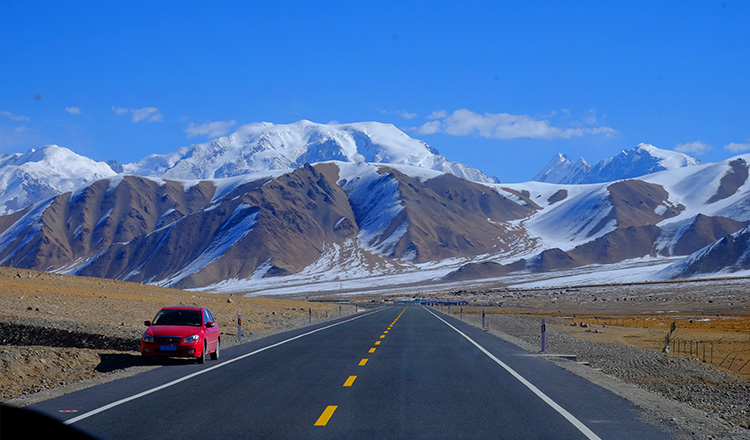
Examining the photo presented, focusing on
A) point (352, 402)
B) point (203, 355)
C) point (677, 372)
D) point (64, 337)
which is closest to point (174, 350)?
point (203, 355)

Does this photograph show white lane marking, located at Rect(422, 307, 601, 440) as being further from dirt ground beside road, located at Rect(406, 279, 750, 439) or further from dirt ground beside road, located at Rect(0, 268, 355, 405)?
dirt ground beside road, located at Rect(0, 268, 355, 405)

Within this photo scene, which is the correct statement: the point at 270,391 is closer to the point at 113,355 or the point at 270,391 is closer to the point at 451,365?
the point at 451,365

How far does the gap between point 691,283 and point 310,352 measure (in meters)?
122

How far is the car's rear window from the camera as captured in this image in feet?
69.9

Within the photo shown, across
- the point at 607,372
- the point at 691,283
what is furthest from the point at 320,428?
the point at 691,283

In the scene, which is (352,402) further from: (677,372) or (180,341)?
(677,372)

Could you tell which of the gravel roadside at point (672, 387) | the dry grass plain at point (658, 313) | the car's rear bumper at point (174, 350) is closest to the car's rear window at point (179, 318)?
the car's rear bumper at point (174, 350)

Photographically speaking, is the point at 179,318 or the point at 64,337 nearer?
the point at 179,318

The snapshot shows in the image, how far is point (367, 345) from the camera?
1041 inches

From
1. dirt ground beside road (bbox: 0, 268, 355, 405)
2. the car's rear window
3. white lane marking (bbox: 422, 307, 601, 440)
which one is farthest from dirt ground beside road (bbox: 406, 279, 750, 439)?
dirt ground beside road (bbox: 0, 268, 355, 405)

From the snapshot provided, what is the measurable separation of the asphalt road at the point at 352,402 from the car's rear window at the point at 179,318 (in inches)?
64.8

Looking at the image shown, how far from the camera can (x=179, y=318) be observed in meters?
21.6

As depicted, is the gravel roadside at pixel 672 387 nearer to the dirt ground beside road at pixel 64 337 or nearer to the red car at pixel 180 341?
the red car at pixel 180 341

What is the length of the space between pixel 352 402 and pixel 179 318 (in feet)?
33.9
